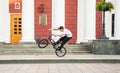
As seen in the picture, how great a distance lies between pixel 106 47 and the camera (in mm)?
28578

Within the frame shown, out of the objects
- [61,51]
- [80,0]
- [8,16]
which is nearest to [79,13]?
[80,0]

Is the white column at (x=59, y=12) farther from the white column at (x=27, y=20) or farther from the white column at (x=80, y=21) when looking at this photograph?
the white column at (x=80, y=21)

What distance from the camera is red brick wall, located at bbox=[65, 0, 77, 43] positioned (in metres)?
34.0

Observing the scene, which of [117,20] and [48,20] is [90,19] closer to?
[117,20]

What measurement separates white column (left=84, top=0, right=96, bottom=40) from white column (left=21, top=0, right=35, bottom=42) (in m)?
4.21

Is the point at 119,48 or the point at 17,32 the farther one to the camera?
the point at 17,32

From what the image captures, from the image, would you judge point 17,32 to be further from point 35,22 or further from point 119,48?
point 119,48

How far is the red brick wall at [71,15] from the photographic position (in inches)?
1339

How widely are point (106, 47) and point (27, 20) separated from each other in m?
6.51

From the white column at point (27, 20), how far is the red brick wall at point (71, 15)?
12.0 ft

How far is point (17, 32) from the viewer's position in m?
34.1

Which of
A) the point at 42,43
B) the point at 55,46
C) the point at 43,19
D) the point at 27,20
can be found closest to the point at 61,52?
the point at 55,46

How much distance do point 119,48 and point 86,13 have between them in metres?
4.70

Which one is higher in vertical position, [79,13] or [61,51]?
[79,13]
